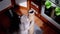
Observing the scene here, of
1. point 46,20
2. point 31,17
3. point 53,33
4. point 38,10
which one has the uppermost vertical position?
point 31,17

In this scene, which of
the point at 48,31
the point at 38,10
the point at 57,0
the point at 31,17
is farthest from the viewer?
the point at 38,10

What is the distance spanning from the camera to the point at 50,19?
6.40 ft

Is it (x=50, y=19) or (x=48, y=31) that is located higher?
(x=50, y=19)

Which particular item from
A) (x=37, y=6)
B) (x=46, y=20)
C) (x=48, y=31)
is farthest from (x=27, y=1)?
(x=48, y=31)

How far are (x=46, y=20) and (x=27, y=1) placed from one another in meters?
0.49

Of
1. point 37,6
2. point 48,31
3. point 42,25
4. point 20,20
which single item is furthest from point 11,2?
point 20,20

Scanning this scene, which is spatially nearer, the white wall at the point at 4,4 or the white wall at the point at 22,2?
the white wall at the point at 4,4

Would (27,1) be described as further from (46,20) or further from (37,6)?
(46,20)

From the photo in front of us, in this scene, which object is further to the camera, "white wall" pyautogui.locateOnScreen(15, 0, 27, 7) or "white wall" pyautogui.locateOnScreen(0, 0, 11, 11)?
"white wall" pyautogui.locateOnScreen(15, 0, 27, 7)

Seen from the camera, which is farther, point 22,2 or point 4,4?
point 22,2

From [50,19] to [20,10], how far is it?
0.63 metres

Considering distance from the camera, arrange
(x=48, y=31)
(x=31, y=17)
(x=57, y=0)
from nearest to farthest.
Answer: (x=31, y=17)
(x=57, y=0)
(x=48, y=31)

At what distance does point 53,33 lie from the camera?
1859 mm

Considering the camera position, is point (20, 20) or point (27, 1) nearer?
point (20, 20)
